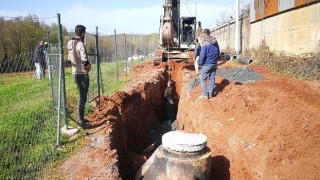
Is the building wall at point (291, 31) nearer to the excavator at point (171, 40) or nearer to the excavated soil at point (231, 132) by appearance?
the excavated soil at point (231, 132)

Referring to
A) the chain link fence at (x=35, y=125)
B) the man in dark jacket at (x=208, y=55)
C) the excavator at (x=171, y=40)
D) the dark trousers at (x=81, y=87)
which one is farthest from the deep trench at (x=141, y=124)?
the man in dark jacket at (x=208, y=55)

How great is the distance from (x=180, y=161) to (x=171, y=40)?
11.4 m

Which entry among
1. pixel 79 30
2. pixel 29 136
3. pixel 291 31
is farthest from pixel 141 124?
pixel 291 31

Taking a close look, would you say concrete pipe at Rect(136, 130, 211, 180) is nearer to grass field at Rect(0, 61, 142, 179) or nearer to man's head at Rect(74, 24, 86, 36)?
grass field at Rect(0, 61, 142, 179)

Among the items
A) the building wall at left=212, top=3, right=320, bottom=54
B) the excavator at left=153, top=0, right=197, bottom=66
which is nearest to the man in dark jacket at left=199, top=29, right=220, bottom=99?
the building wall at left=212, top=3, right=320, bottom=54

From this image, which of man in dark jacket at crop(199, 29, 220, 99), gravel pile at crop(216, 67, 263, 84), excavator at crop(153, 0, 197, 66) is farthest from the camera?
excavator at crop(153, 0, 197, 66)

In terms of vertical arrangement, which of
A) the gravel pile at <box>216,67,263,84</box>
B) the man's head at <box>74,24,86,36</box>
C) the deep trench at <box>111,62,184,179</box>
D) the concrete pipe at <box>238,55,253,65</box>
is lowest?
the deep trench at <box>111,62,184,179</box>

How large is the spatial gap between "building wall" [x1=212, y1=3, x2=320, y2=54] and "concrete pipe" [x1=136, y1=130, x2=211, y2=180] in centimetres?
869

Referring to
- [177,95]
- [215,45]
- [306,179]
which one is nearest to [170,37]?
[177,95]

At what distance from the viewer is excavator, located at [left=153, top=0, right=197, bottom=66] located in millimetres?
16188

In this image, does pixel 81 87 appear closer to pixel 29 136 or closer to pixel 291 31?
pixel 29 136

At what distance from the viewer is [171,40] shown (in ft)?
→ 54.5

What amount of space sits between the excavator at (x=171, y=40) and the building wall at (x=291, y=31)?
446cm

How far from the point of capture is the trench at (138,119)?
23.9ft
